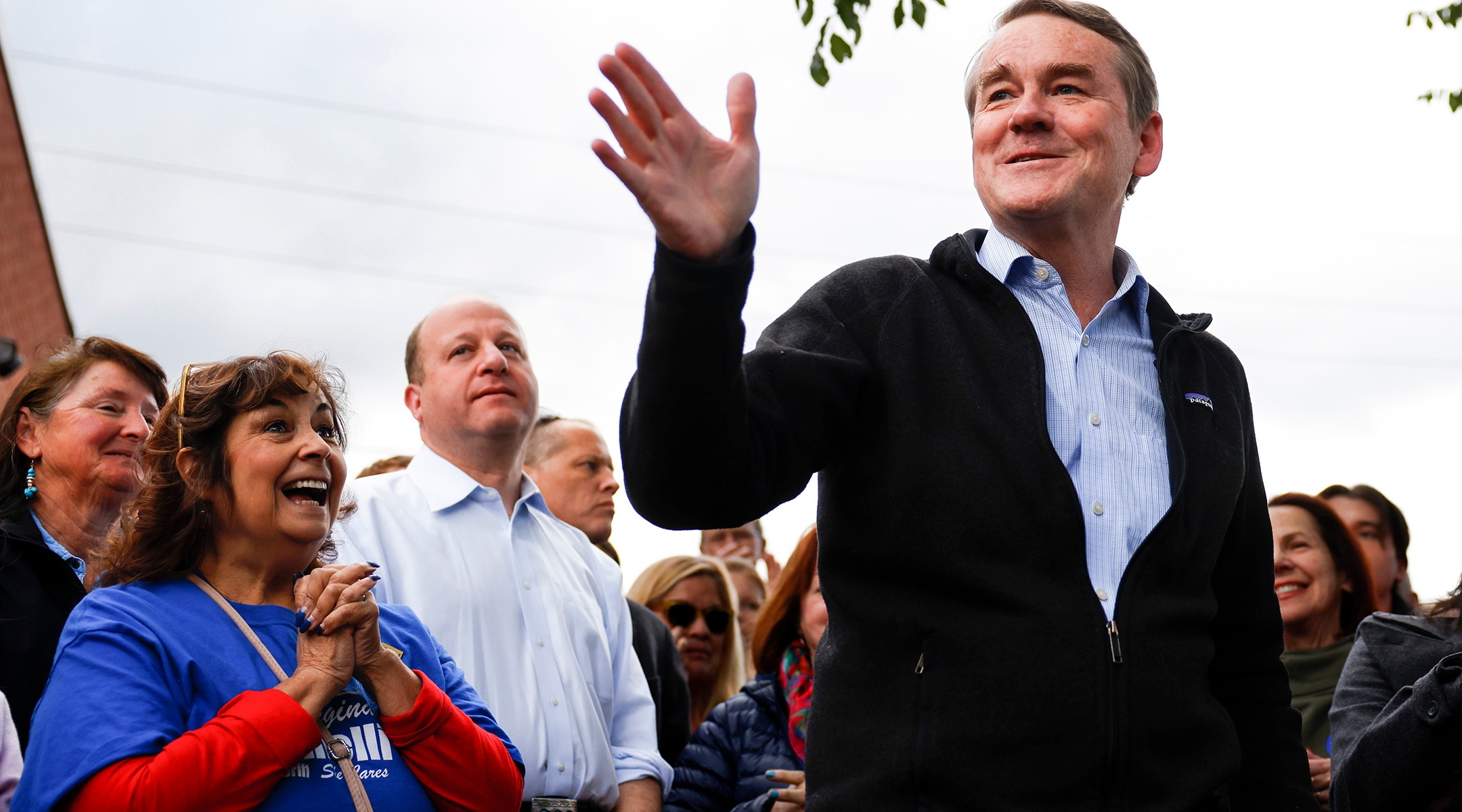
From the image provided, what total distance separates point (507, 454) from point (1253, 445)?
2.51 metres

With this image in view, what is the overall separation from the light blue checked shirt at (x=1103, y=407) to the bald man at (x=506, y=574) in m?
2.06

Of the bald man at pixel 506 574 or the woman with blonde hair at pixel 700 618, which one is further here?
the woman with blonde hair at pixel 700 618

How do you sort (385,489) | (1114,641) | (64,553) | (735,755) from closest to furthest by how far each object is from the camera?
(1114,641) → (64,553) → (385,489) → (735,755)

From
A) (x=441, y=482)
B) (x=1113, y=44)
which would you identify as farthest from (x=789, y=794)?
(x=1113, y=44)

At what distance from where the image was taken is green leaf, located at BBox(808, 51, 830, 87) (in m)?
4.21

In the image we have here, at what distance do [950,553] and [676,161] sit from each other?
688 millimetres

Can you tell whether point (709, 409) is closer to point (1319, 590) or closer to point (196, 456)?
point (196, 456)

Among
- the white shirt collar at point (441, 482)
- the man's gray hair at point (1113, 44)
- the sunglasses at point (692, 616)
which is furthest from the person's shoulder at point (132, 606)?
the sunglasses at point (692, 616)

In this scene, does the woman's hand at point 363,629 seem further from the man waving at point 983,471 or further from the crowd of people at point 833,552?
the man waving at point 983,471

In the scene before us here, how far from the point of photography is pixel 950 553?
185 cm

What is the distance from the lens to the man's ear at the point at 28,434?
3.70 metres

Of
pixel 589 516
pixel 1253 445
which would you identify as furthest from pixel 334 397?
pixel 589 516

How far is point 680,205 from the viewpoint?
152 cm

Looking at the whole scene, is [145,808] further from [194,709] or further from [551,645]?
[551,645]
